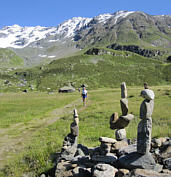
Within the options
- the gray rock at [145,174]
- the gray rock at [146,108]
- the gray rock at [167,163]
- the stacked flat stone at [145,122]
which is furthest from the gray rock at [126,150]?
the gray rock at [146,108]

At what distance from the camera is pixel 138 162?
8258mm

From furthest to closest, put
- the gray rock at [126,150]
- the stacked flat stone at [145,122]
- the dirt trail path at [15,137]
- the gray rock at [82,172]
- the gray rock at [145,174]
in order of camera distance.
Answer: the dirt trail path at [15,137], the gray rock at [126,150], the gray rock at [82,172], the stacked flat stone at [145,122], the gray rock at [145,174]

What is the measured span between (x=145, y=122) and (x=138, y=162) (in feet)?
5.77

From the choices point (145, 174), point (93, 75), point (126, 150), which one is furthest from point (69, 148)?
point (93, 75)

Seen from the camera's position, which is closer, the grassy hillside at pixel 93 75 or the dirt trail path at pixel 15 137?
the dirt trail path at pixel 15 137

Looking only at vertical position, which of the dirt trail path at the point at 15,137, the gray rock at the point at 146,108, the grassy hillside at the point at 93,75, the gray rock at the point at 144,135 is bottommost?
the dirt trail path at the point at 15,137

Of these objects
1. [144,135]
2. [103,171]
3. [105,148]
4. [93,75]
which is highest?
[93,75]

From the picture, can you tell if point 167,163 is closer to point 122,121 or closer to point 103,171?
point 103,171

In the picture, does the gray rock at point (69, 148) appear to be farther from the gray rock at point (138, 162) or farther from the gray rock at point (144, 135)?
the gray rock at point (144, 135)

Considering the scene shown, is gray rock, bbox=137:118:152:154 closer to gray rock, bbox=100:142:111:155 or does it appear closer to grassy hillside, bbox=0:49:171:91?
gray rock, bbox=100:142:111:155

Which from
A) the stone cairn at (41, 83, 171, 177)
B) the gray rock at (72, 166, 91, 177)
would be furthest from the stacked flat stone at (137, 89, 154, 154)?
the gray rock at (72, 166, 91, 177)

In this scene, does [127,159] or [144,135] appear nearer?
[144,135]

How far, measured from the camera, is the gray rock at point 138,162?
7.97 m

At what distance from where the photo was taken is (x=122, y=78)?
11575 cm
